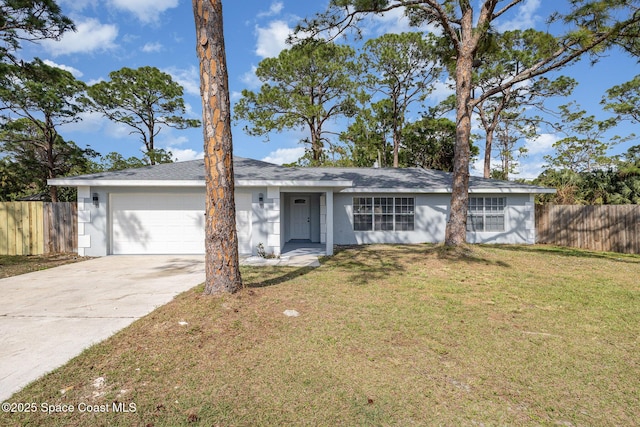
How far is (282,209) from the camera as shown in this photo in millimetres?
12281

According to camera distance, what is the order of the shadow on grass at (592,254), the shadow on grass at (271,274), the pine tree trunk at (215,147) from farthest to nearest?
the shadow on grass at (592,254) → the shadow on grass at (271,274) → the pine tree trunk at (215,147)

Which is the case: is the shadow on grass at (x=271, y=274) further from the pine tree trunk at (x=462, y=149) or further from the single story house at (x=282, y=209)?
the pine tree trunk at (x=462, y=149)

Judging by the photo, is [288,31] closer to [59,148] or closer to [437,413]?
[437,413]

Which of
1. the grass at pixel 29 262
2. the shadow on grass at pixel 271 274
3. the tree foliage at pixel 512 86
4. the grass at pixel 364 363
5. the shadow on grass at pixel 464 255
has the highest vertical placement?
the tree foliage at pixel 512 86

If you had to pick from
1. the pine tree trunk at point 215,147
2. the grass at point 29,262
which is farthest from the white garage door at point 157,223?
the pine tree trunk at point 215,147

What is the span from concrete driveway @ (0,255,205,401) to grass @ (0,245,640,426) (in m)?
0.34

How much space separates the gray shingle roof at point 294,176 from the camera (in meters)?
10.7

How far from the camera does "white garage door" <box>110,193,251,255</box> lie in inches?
433

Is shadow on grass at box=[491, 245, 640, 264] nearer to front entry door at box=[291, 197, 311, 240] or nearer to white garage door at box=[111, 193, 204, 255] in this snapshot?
front entry door at box=[291, 197, 311, 240]

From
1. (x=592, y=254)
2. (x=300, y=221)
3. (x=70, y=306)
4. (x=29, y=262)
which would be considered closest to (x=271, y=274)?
(x=70, y=306)

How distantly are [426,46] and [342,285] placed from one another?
70.6 feet

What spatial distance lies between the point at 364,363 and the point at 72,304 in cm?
506

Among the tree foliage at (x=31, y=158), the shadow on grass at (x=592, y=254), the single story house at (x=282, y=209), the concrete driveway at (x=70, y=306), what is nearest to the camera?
the concrete driveway at (x=70, y=306)

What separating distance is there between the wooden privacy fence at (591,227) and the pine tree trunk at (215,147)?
14.5m
